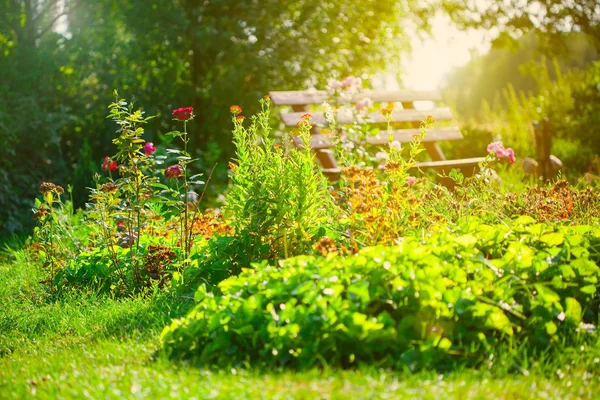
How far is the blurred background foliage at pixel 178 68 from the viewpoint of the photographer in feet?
32.7

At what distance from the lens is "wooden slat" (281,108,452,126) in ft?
26.6

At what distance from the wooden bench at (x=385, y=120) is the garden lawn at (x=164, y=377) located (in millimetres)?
3793

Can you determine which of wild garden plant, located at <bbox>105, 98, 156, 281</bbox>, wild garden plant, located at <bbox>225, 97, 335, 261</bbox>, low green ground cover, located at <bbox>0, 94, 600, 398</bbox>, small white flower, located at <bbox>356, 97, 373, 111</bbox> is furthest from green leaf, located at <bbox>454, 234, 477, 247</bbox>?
small white flower, located at <bbox>356, 97, 373, 111</bbox>

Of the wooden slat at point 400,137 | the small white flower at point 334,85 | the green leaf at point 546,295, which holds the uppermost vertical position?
the small white flower at point 334,85

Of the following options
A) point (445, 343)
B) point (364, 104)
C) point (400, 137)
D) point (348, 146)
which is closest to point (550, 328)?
point (445, 343)

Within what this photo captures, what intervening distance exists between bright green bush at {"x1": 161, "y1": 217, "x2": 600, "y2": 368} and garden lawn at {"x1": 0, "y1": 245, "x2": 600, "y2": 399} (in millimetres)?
145

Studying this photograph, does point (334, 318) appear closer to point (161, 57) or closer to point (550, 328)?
point (550, 328)

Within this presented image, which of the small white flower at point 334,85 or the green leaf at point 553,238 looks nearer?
the green leaf at point 553,238

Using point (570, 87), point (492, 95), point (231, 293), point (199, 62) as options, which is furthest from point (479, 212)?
point (492, 95)

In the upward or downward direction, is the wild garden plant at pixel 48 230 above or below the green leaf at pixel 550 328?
above

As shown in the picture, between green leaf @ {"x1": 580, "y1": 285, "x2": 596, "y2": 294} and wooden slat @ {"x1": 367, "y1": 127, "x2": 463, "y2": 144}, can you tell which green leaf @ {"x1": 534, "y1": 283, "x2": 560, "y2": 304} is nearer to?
green leaf @ {"x1": 580, "y1": 285, "x2": 596, "y2": 294}

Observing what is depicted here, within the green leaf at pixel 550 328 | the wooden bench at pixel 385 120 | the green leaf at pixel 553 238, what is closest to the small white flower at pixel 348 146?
the wooden bench at pixel 385 120

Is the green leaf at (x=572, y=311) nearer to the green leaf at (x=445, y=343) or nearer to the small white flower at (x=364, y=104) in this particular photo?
the green leaf at (x=445, y=343)

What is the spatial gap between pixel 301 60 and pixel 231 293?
8.80 meters
